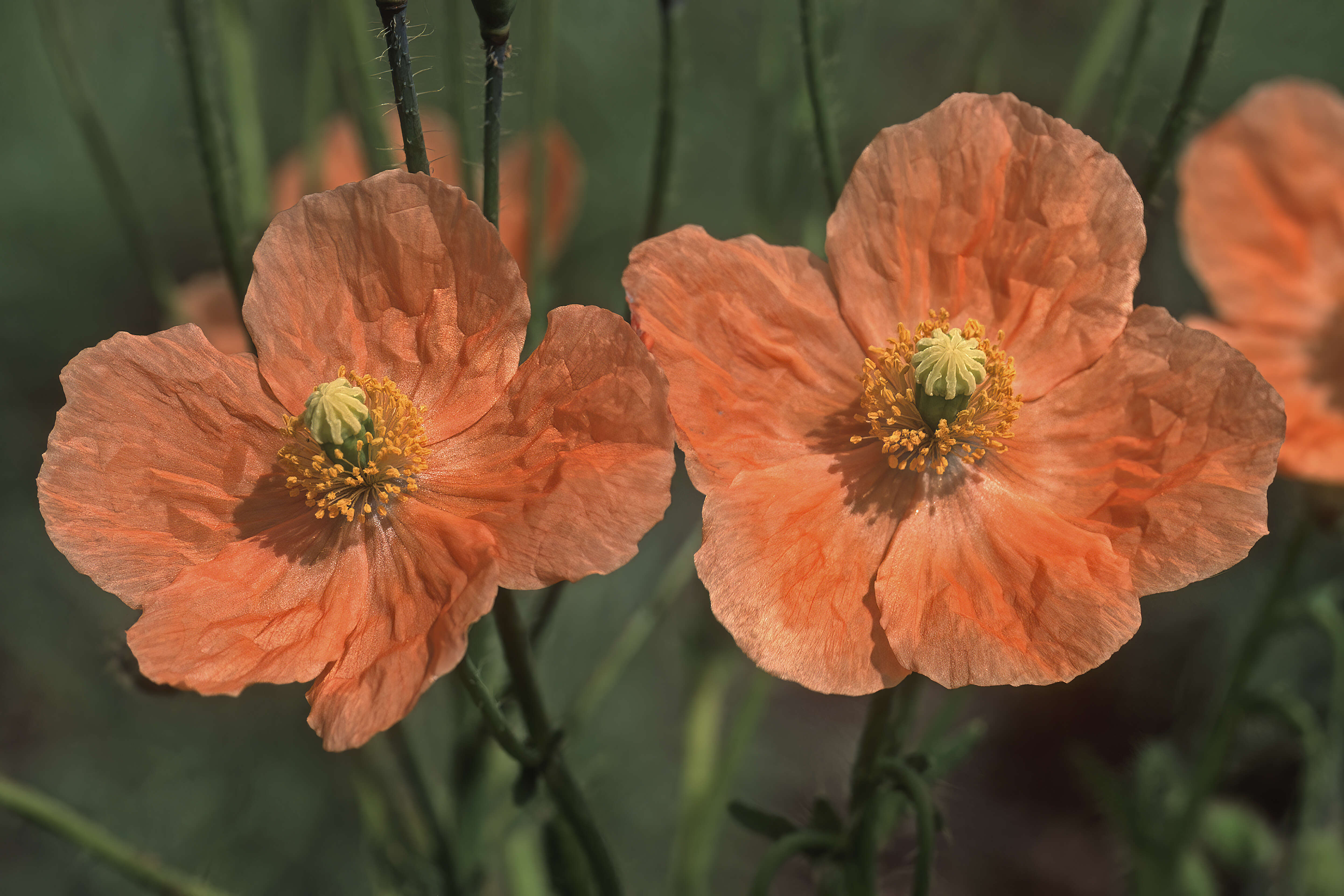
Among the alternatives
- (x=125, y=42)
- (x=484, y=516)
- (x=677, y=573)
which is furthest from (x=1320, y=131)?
(x=125, y=42)

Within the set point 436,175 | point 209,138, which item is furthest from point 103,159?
point 436,175

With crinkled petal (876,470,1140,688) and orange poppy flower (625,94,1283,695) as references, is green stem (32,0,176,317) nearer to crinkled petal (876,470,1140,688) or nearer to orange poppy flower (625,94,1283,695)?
orange poppy flower (625,94,1283,695)

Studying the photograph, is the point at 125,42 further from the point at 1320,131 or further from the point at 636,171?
the point at 1320,131

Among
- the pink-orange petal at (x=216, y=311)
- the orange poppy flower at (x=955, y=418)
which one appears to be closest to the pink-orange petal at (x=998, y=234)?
the orange poppy flower at (x=955, y=418)

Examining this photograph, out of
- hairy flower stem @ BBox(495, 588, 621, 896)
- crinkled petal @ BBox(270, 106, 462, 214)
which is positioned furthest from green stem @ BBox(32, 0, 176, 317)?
hairy flower stem @ BBox(495, 588, 621, 896)

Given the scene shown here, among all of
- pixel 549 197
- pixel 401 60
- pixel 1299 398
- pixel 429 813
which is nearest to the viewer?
pixel 401 60

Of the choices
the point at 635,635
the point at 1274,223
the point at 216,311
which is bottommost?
the point at 635,635

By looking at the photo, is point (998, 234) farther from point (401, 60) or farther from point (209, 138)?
point (209, 138)
